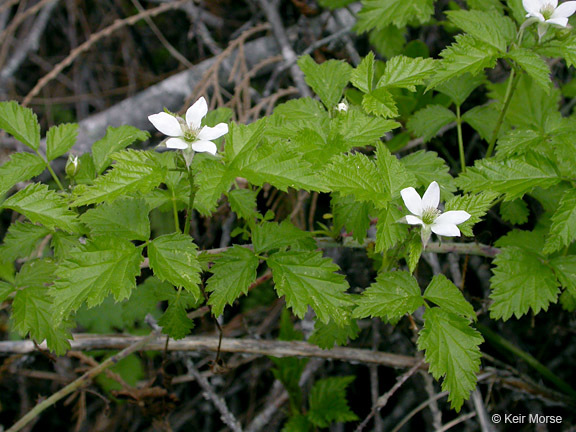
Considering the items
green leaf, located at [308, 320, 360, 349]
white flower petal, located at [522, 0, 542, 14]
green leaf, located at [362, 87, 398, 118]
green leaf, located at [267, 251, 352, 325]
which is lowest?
green leaf, located at [308, 320, 360, 349]

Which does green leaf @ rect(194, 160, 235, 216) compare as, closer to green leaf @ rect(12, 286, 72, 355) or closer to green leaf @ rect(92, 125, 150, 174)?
green leaf @ rect(92, 125, 150, 174)

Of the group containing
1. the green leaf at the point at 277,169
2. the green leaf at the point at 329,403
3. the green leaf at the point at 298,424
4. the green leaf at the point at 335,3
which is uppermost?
the green leaf at the point at 335,3

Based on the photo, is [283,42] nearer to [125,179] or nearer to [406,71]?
[406,71]

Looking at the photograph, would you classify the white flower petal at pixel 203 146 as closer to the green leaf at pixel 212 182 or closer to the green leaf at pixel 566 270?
the green leaf at pixel 212 182

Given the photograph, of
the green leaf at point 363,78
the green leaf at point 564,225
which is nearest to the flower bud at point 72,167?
the green leaf at point 363,78

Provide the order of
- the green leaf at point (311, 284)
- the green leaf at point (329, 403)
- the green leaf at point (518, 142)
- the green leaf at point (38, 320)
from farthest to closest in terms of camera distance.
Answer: the green leaf at point (329, 403) < the green leaf at point (518, 142) < the green leaf at point (38, 320) < the green leaf at point (311, 284)

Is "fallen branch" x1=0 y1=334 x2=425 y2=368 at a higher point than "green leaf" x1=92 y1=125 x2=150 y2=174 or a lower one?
lower

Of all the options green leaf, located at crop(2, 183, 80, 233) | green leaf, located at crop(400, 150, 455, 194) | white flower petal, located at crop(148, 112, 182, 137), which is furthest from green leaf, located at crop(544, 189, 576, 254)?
green leaf, located at crop(2, 183, 80, 233)

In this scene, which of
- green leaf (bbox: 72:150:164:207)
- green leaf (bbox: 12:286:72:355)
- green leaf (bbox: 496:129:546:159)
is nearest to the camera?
green leaf (bbox: 72:150:164:207)
